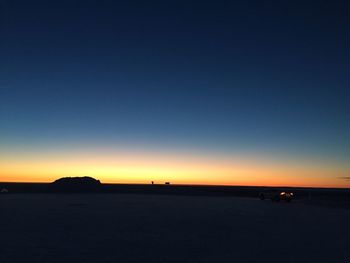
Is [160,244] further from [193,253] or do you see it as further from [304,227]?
[304,227]

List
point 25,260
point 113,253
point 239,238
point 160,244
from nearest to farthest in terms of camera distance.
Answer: point 25,260 < point 113,253 < point 160,244 < point 239,238

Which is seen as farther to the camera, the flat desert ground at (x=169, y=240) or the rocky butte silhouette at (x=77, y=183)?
the rocky butte silhouette at (x=77, y=183)

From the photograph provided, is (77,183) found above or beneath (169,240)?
above

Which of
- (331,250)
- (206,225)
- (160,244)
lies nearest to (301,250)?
(331,250)

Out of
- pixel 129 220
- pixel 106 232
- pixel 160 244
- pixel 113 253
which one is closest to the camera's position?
pixel 113 253

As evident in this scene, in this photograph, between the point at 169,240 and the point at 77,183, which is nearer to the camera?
the point at 169,240

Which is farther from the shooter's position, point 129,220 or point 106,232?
point 129,220

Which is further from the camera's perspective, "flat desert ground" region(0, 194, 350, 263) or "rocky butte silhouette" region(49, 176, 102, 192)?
"rocky butte silhouette" region(49, 176, 102, 192)

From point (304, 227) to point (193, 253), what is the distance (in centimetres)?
1349

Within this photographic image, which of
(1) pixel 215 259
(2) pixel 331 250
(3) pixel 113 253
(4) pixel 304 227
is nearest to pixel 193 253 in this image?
(1) pixel 215 259

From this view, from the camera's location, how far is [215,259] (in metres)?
19.1

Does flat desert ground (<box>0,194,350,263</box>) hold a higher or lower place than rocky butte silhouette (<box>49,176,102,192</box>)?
lower

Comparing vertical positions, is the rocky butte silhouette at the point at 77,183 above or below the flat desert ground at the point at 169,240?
above

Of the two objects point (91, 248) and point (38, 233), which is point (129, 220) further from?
point (91, 248)
